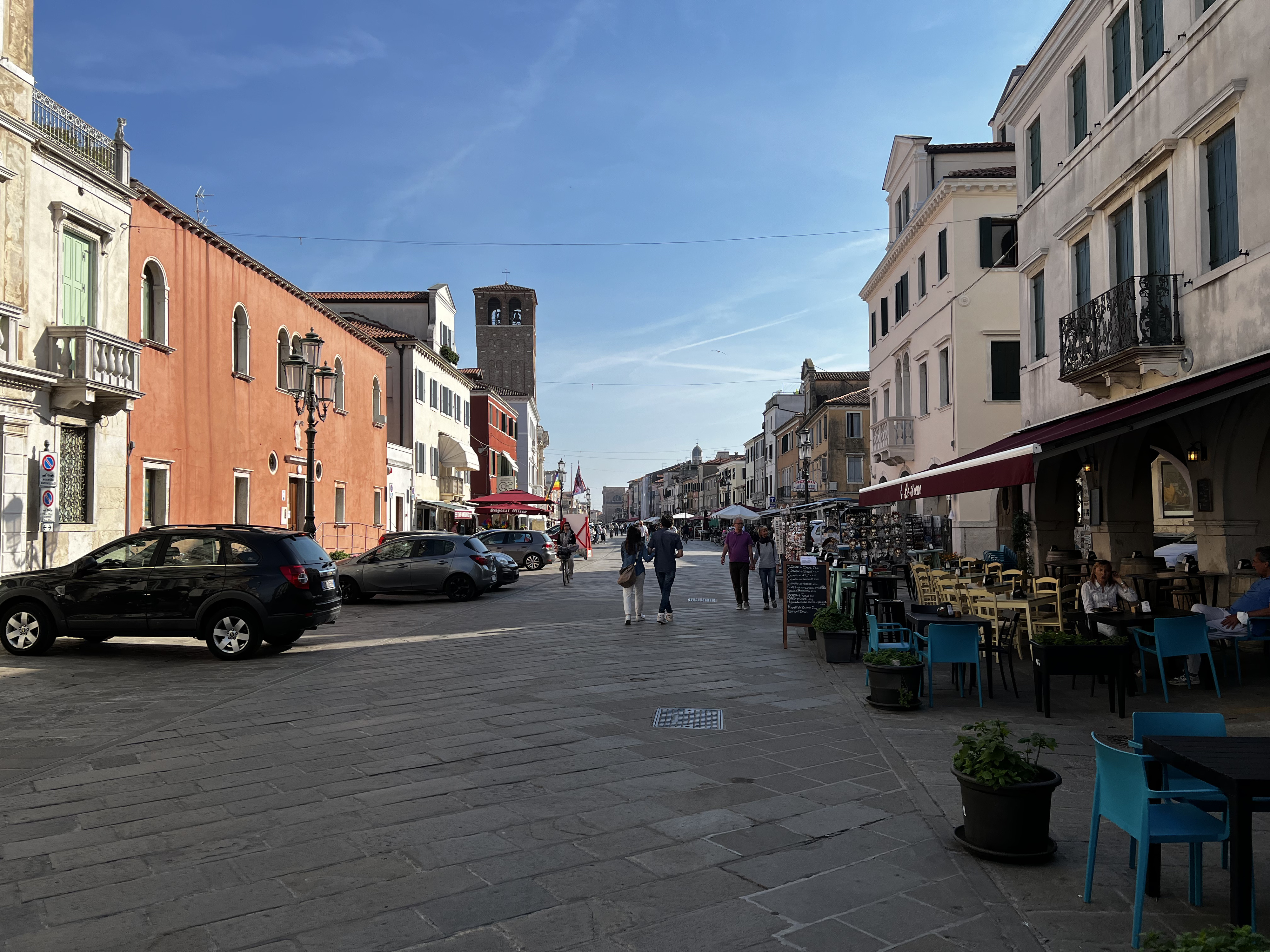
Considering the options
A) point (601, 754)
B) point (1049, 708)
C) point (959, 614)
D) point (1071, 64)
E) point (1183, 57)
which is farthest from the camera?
point (1071, 64)

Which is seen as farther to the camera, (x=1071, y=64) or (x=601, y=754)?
(x=1071, y=64)

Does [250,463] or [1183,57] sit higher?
[1183,57]

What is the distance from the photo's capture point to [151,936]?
3684 mm

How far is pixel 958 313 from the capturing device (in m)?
24.3

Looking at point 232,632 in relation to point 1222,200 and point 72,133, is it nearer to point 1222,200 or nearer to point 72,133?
point 72,133

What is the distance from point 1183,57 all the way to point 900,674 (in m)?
8.95

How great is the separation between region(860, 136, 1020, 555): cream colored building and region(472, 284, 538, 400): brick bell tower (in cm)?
5676

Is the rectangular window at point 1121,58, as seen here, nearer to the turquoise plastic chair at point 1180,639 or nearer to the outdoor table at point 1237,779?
the turquoise plastic chair at point 1180,639

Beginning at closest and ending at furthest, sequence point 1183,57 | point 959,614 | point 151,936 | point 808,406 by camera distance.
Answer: point 151,936 < point 959,614 < point 1183,57 < point 808,406

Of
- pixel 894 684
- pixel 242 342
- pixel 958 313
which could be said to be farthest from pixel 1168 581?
pixel 242 342

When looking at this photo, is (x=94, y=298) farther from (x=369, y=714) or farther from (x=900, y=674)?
(x=900, y=674)

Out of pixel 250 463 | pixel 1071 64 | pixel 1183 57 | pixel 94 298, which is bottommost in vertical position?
pixel 250 463

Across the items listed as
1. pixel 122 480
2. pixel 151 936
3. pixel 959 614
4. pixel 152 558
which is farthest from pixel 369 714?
pixel 122 480

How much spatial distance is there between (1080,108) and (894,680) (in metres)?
11.7
